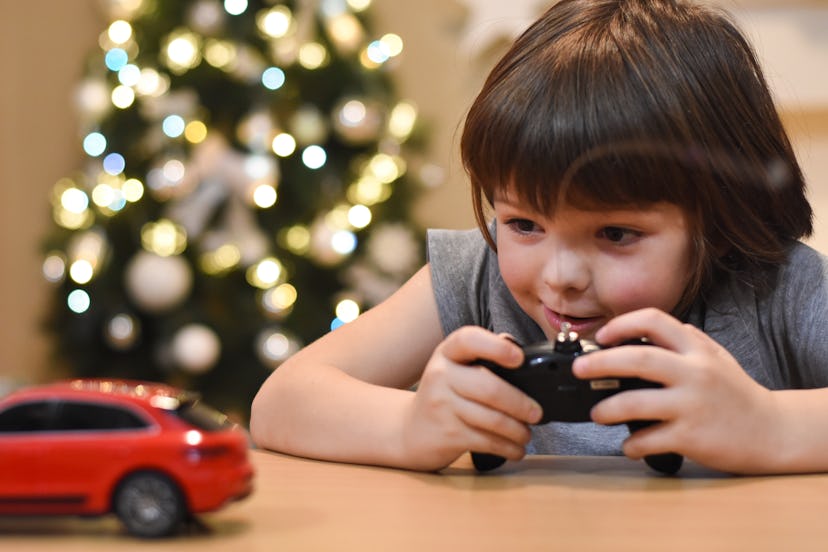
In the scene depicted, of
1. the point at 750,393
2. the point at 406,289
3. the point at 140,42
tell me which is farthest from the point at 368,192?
the point at 750,393

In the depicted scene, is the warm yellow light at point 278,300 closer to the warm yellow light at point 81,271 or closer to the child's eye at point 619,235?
the warm yellow light at point 81,271

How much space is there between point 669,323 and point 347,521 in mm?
268

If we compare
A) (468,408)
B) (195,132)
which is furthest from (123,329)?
(468,408)

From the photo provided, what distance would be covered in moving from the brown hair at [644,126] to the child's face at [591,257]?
0.05 ft

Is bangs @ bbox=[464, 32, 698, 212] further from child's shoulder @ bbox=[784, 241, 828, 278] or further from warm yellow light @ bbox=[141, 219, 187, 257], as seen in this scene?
warm yellow light @ bbox=[141, 219, 187, 257]

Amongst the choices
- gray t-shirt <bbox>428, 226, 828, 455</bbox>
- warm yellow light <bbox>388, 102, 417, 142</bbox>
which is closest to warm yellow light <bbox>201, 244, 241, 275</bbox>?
warm yellow light <bbox>388, 102, 417, 142</bbox>

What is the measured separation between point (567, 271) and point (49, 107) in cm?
230

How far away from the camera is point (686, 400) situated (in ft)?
2.10

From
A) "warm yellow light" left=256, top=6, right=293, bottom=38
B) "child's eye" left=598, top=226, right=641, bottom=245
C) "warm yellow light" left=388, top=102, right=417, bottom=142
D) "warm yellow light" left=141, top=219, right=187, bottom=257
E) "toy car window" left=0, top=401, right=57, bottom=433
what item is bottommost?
"toy car window" left=0, top=401, right=57, bottom=433

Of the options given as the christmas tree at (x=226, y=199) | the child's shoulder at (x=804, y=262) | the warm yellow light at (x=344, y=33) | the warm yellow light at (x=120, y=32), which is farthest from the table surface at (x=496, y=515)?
the warm yellow light at (x=120, y=32)

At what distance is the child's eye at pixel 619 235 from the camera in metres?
0.82

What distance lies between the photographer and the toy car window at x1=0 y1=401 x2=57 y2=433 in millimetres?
386

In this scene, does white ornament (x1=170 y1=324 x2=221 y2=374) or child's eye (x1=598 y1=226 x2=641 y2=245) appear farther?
white ornament (x1=170 y1=324 x2=221 y2=374)

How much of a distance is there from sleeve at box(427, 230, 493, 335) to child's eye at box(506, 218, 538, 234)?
0.64 feet
